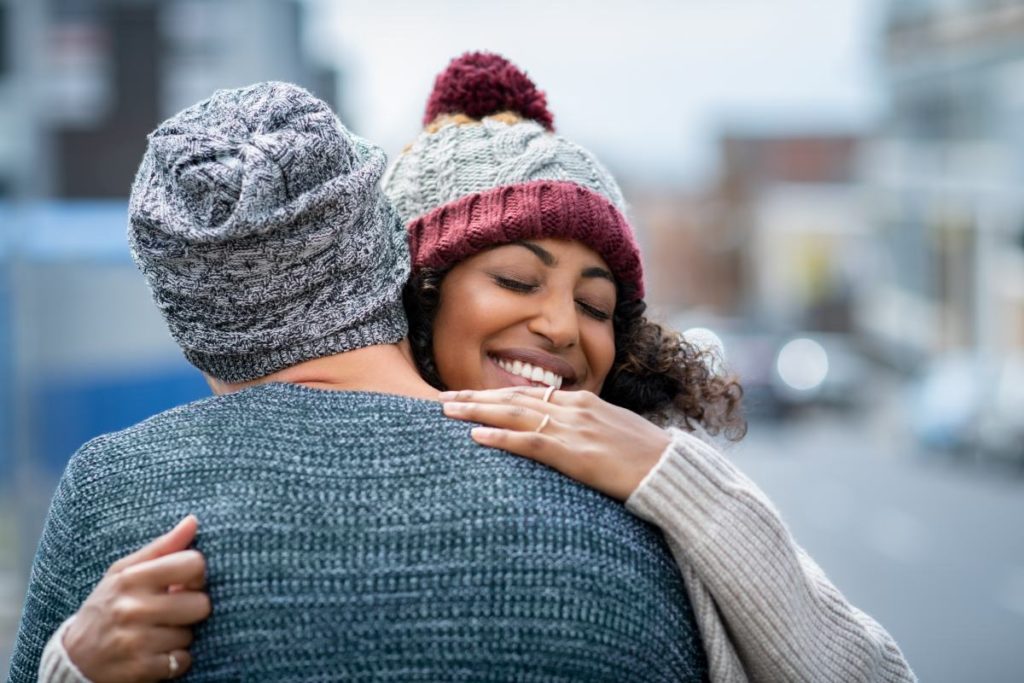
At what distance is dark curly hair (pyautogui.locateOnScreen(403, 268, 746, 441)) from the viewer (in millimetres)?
2273

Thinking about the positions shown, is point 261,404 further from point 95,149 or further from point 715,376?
point 95,149

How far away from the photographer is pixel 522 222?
2154mm

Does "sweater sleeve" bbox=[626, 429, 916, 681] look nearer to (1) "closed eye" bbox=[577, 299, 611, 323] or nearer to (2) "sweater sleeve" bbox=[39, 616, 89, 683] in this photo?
(1) "closed eye" bbox=[577, 299, 611, 323]

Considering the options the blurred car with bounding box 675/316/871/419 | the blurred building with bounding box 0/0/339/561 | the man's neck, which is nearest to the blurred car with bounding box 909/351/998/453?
the blurred car with bounding box 675/316/871/419

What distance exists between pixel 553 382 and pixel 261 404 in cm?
57

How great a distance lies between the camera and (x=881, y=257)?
44531 millimetres

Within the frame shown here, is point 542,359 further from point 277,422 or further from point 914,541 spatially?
point 914,541

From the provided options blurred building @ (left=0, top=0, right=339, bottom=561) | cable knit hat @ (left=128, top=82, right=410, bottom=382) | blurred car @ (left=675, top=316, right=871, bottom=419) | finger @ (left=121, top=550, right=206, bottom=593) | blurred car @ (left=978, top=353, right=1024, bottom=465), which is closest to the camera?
finger @ (left=121, top=550, right=206, bottom=593)

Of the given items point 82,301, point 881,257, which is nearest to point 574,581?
point 82,301

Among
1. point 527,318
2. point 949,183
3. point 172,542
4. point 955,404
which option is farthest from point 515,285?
point 949,183

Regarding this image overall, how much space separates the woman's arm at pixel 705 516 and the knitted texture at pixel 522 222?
1.06 ft

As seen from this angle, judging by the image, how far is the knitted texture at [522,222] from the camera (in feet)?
7.09

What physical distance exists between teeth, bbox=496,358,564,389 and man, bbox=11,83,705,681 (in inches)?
13.1

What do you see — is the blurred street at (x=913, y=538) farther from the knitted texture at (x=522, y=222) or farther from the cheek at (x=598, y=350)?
the knitted texture at (x=522, y=222)
